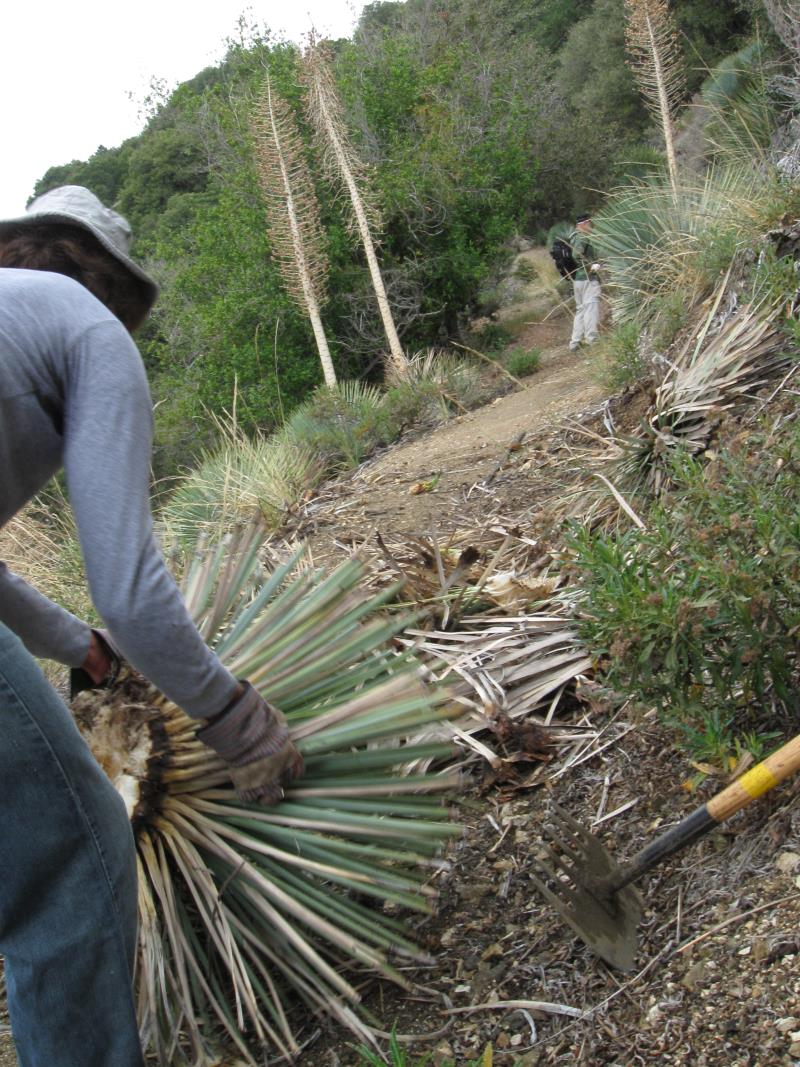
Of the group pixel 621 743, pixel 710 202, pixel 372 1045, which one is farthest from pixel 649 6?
pixel 372 1045

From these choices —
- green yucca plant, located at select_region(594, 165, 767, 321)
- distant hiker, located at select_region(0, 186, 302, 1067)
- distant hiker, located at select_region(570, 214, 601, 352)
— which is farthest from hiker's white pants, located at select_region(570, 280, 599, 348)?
distant hiker, located at select_region(0, 186, 302, 1067)

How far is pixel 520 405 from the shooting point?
962 cm

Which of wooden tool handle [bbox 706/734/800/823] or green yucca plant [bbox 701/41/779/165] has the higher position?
green yucca plant [bbox 701/41/779/165]

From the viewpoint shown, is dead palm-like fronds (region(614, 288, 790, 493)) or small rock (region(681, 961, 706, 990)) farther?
dead palm-like fronds (region(614, 288, 790, 493))

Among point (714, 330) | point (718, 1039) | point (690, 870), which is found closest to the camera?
point (718, 1039)

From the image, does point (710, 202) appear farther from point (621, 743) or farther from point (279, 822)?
point (279, 822)

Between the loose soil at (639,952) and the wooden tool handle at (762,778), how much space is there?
273mm

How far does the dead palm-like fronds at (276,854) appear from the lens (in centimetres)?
221

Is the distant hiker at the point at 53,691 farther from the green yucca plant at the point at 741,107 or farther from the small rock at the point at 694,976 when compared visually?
the green yucca plant at the point at 741,107

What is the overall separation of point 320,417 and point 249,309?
1070 centimetres

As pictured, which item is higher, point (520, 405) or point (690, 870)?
point (690, 870)

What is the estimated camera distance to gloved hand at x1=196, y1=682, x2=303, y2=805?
1.95 metres

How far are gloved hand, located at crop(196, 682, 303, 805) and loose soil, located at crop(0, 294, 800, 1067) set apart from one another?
0.55 meters

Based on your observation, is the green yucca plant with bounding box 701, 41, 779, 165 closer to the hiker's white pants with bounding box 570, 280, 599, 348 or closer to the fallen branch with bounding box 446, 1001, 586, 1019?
the hiker's white pants with bounding box 570, 280, 599, 348
